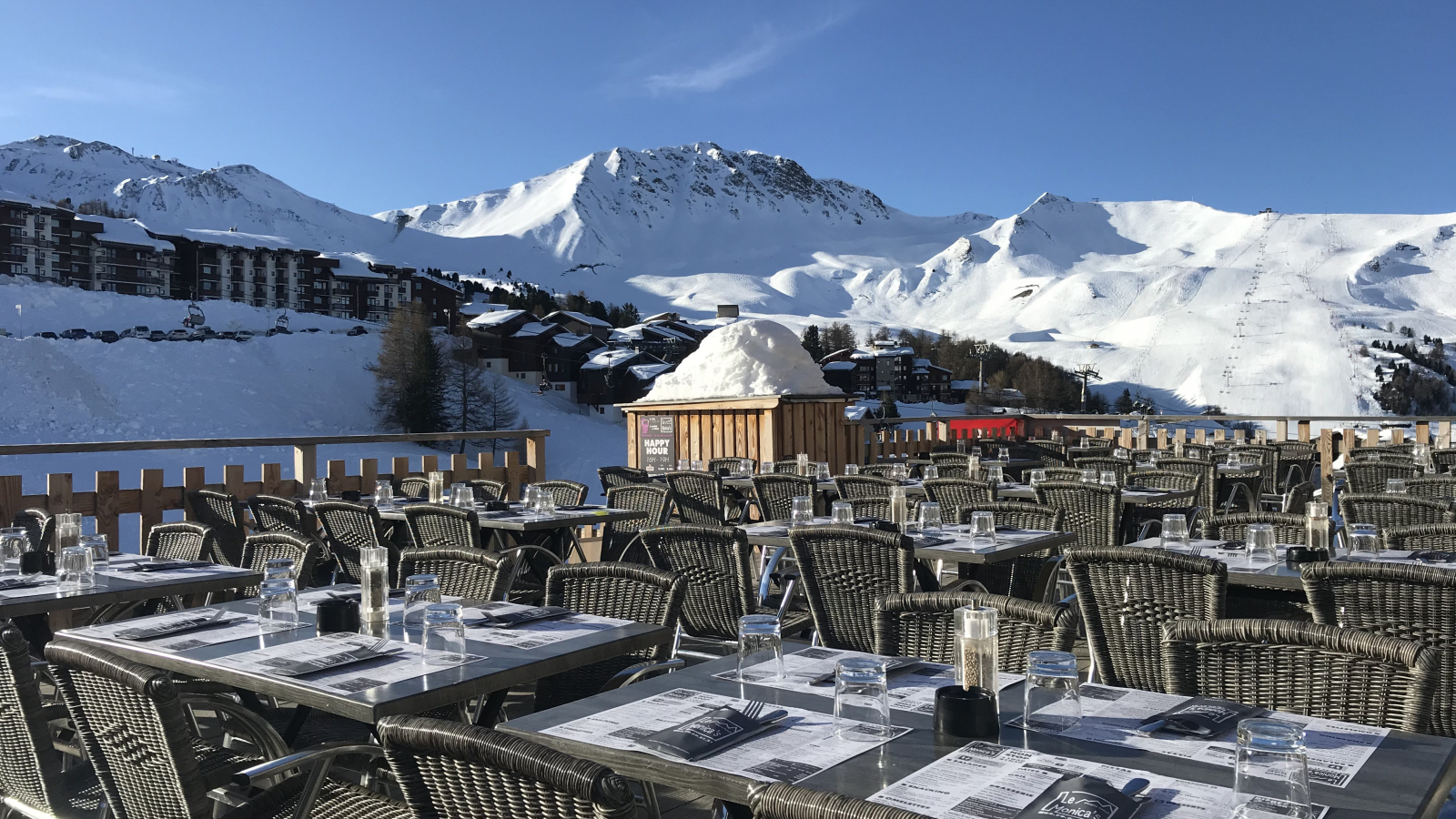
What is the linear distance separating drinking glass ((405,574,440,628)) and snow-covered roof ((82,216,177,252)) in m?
85.0

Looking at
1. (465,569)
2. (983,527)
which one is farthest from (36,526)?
(983,527)

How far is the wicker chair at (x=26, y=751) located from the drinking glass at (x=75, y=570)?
1235 mm

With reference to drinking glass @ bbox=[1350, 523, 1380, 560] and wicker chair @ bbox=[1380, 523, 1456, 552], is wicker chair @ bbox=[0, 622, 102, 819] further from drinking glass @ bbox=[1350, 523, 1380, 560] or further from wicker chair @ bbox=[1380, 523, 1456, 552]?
wicker chair @ bbox=[1380, 523, 1456, 552]

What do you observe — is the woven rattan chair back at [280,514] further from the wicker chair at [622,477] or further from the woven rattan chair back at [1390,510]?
the woven rattan chair back at [1390,510]

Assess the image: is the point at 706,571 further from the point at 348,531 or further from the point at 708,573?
the point at 348,531

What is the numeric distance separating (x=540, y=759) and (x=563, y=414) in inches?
2250

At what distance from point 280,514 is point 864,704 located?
4.55m

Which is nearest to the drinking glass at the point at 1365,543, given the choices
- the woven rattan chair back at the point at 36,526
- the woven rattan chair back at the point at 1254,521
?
the woven rattan chair back at the point at 1254,521

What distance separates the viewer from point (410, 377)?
5416 cm

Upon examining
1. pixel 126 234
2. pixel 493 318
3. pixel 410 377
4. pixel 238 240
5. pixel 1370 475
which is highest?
pixel 238 240

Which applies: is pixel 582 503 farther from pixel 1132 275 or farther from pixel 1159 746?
pixel 1132 275

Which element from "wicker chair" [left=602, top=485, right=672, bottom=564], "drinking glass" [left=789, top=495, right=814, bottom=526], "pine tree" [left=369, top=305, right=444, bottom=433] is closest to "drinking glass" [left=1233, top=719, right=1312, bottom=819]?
"drinking glass" [left=789, top=495, right=814, bottom=526]

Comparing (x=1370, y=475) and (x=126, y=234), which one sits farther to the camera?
(x=126, y=234)

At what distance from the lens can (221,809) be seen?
2738 mm
